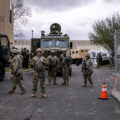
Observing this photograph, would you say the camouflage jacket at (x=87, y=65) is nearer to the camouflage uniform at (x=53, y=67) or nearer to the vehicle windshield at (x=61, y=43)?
the camouflage uniform at (x=53, y=67)

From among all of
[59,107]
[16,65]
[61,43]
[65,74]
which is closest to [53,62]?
[65,74]

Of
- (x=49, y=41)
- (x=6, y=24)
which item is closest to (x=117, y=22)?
(x=6, y=24)

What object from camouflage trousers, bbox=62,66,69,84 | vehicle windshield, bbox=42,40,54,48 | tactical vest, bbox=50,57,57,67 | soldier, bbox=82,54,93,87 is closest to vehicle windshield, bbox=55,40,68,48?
vehicle windshield, bbox=42,40,54,48

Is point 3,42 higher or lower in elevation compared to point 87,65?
Result: higher

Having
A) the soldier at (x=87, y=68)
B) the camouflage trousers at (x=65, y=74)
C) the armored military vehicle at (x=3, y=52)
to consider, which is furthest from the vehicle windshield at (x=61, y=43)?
the soldier at (x=87, y=68)

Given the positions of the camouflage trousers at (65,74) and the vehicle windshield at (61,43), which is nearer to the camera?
the camouflage trousers at (65,74)

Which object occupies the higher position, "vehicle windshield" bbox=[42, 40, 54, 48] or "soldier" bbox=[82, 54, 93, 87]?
"vehicle windshield" bbox=[42, 40, 54, 48]

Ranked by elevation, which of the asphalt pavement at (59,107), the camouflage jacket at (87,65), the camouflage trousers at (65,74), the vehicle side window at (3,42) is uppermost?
the vehicle side window at (3,42)

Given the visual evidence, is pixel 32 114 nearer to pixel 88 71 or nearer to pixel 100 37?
pixel 88 71

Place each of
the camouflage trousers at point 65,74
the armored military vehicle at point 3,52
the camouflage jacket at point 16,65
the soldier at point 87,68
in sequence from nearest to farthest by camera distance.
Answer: the camouflage jacket at point 16,65 < the soldier at point 87,68 < the camouflage trousers at point 65,74 < the armored military vehicle at point 3,52

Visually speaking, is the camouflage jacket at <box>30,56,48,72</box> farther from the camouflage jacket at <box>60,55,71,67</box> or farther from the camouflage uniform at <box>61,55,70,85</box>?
the camouflage jacket at <box>60,55,71,67</box>

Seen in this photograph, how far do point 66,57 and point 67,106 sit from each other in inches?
300

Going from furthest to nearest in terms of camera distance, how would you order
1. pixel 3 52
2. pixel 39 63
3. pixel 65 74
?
pixel 3 52
pixel 65 74
pixel 39 63

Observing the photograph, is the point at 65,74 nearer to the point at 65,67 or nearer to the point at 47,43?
the point at 65,67
